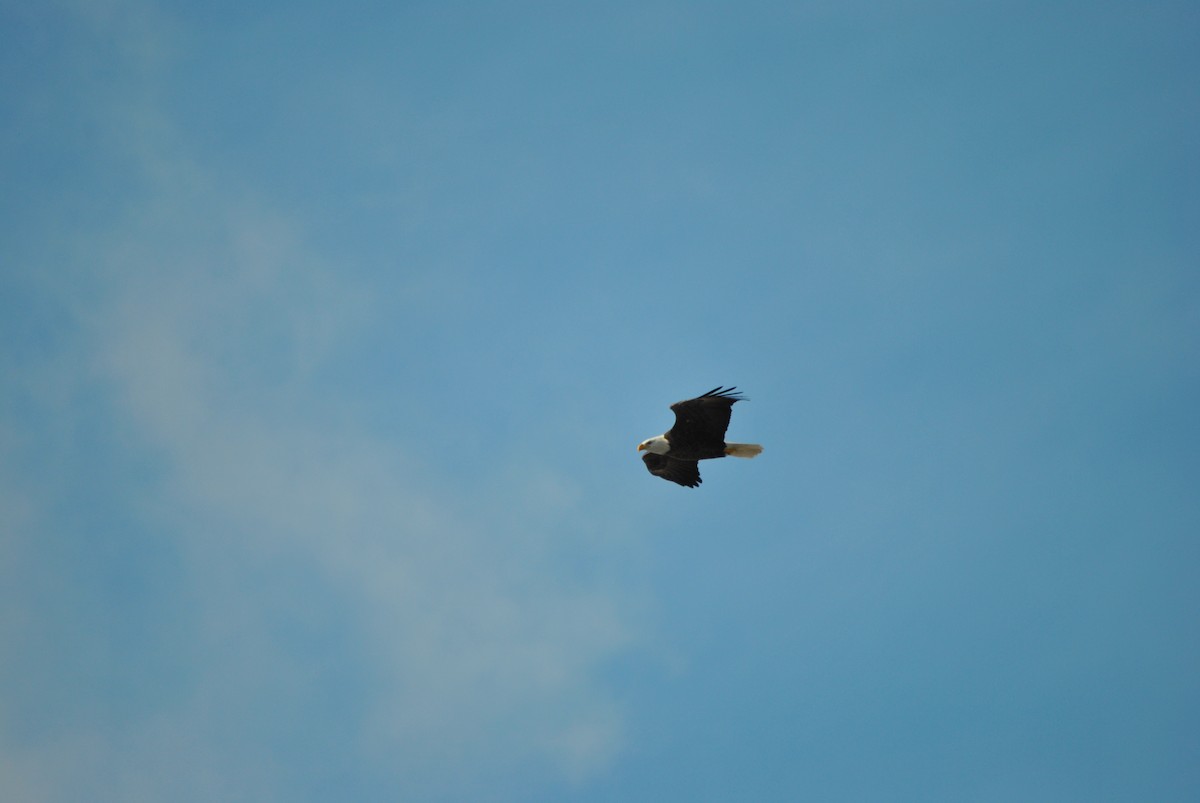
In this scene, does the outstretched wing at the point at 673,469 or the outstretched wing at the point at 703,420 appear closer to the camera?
the outstretched wing at the point at 703,420

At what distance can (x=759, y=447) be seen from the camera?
18.9 m

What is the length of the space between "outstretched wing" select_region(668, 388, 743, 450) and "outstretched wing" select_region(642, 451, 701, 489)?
46.0 inches

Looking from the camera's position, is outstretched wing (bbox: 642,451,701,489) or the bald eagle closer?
the bald eagle

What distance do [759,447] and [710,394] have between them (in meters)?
2.39

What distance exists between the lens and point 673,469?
19906 mm

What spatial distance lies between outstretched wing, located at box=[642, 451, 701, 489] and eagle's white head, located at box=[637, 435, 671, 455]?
0.45 m

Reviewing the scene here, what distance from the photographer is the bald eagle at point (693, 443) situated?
1742cm

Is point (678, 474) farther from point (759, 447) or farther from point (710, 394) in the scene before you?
point (710, 394)

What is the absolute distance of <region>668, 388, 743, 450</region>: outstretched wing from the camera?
17281 mm

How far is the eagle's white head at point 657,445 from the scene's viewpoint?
18.8 metres

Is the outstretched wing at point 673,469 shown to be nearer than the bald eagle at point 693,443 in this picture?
No

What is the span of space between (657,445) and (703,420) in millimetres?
1543

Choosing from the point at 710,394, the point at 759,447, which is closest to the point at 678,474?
the point at 759,447

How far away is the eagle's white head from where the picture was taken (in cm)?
1880
